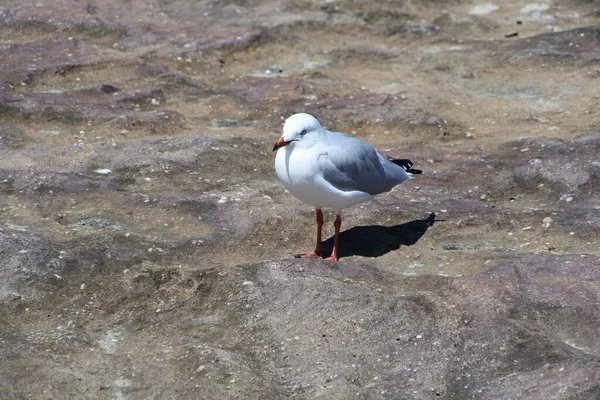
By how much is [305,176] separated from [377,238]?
0.95m

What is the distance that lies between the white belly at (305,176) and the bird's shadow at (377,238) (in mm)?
520

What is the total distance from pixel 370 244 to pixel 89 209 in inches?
81.7

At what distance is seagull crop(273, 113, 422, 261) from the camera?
18.8 feet

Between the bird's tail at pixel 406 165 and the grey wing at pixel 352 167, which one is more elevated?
the grey wing at pixel 352 167

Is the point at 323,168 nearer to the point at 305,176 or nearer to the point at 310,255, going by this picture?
the point at 305,176

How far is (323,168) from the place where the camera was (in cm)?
578

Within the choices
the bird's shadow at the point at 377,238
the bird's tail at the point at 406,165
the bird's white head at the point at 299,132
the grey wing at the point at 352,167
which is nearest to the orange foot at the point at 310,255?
the bird's shadow at the point at 377,238

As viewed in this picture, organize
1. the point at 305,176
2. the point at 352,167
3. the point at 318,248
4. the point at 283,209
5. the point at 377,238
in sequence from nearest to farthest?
the point at 305,176 → the point at 352,167 → the point at 318,248 → the point at 377,238 → the point at 283,209

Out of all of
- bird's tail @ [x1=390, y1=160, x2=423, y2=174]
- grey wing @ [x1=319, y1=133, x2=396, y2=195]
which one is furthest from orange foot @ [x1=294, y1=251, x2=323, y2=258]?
bird's tail @ [x1=390, y1=160, x2=423, y2=174]

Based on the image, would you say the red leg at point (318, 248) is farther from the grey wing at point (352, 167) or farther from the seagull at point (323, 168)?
the grey wing at point (352, 167)

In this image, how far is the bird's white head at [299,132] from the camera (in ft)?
18.7

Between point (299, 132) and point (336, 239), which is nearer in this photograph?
point (299, 132)

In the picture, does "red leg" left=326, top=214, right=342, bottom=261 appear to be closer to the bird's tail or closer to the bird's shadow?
the bird's shadow

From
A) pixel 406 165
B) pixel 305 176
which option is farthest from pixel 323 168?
pixel 406 165
